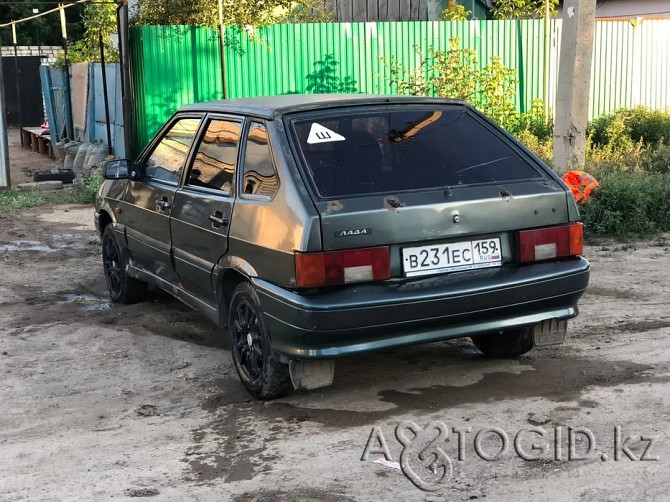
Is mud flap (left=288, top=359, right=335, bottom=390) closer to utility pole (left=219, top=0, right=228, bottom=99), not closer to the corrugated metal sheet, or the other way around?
utility pole (left=219, top=0, right=228, bottom=99)

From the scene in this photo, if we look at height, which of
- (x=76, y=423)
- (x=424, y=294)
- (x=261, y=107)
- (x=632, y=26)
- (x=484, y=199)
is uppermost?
(x=632, y=26)

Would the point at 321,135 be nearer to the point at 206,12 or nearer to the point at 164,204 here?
the point at 164,204

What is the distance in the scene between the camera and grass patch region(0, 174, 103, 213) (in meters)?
12.3

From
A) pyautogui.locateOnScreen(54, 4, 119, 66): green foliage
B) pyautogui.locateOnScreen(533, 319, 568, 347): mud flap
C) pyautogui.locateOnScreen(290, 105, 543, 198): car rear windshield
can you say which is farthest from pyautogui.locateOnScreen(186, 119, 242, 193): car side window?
pyautogui.locateOnScreen(54, 4, 119, 66): green foliage

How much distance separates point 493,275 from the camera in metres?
4.56

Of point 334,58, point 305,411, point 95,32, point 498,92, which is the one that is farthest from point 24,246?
point 95,32

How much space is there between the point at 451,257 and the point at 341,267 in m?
0.59

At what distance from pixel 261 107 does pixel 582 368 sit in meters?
2.30

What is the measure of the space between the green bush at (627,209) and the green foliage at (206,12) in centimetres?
595

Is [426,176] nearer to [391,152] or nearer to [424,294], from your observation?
[391,152]

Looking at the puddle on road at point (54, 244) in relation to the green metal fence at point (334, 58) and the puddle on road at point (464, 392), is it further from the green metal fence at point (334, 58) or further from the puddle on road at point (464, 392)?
the puddle on road at point (464, 392)

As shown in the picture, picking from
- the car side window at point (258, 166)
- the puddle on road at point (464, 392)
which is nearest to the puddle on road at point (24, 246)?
the puddle on road at point (464, 392)

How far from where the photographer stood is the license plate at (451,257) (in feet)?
14.5

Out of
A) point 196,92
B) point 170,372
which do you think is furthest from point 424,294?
point 196,92
